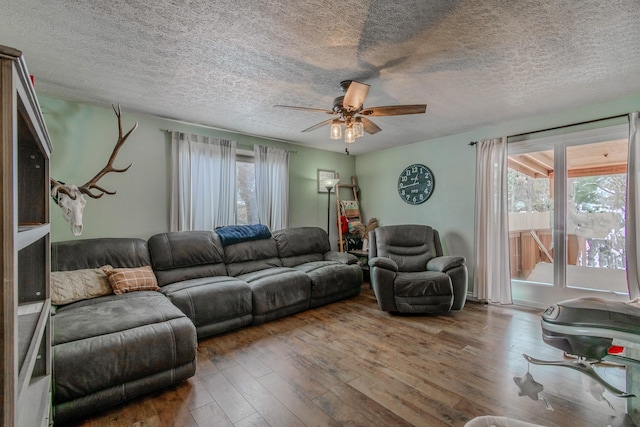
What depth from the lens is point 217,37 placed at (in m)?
1.78

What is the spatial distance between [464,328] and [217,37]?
11.1ft

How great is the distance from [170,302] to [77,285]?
2.67 feet

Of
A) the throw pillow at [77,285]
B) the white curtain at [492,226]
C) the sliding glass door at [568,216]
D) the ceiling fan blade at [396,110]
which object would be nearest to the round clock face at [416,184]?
the white curtain at [492,226]

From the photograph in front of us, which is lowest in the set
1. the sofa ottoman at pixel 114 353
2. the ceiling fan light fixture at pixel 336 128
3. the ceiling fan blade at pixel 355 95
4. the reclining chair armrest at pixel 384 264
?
the sofa ottoman at pixel 114 353

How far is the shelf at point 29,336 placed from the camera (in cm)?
75

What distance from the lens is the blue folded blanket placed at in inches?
140

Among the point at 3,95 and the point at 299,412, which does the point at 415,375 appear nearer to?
the point at 299,412

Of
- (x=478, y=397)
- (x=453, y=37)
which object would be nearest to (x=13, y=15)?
(x=453, y=37)

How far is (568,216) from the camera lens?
3.23 m

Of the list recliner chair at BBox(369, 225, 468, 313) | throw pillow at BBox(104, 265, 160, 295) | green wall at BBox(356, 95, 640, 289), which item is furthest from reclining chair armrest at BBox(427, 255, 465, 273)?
throw pillow at BBox(104, 265, 160, 295)

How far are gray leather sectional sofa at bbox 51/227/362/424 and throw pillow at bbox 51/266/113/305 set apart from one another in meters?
0.07

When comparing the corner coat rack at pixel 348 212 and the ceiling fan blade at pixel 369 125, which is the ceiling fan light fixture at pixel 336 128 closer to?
the ceiling fan blade at pixel 369 125

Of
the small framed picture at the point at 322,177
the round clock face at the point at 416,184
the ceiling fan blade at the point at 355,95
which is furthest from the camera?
the small framed picture at the point at 322,177

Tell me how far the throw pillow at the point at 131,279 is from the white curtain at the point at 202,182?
79 centimetres
